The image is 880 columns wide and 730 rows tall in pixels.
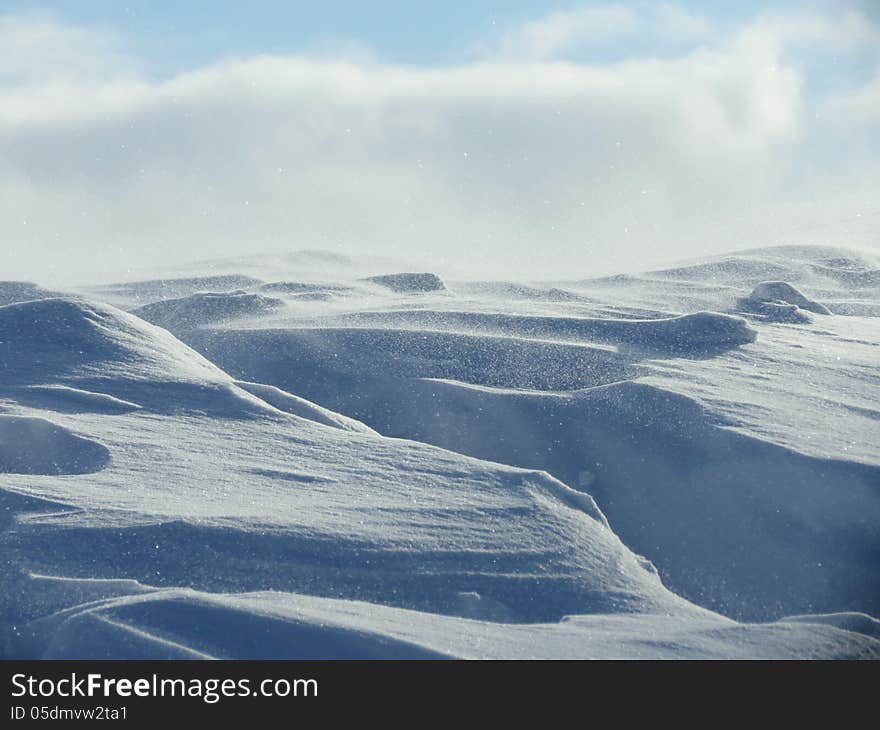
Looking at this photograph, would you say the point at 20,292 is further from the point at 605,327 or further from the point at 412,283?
the point at 605,327

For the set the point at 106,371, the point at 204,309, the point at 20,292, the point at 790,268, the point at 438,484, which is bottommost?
the point at 438,484

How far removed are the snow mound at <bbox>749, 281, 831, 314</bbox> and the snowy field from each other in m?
0.21

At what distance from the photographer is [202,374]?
457cm

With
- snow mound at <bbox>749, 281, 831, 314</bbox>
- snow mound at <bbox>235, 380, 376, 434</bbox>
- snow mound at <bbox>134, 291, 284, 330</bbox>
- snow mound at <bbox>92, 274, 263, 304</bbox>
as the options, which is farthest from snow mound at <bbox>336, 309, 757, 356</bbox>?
snow mound at <bbox>92, 274, 263, 304</bbox>

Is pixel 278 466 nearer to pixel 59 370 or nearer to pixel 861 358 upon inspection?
pixel 59 370

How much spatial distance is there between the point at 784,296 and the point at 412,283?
2978 millimetres

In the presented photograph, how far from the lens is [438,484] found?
3.54m

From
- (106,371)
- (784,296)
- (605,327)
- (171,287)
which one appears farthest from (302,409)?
(171,287)

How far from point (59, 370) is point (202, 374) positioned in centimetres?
64

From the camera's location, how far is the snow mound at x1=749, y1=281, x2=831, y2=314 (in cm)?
681

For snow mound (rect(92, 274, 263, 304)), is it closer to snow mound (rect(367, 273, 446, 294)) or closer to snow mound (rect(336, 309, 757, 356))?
snow mound (rect(367, 273, 446, 294))

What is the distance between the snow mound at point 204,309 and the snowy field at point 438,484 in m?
0.03

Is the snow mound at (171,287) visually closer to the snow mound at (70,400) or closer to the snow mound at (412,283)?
the snow mound at (412,283)
